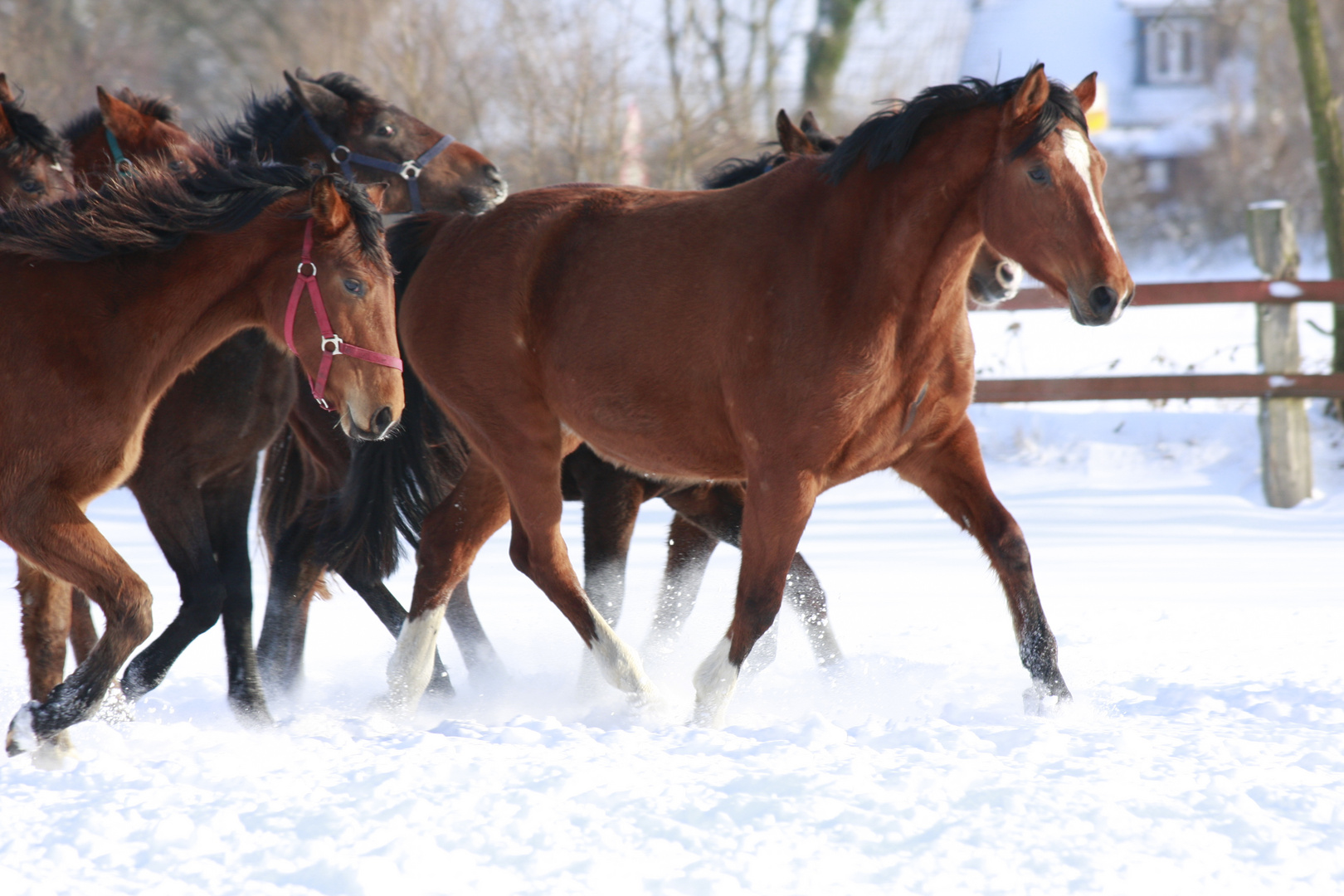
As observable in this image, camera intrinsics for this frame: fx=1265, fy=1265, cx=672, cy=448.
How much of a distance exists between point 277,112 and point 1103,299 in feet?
11.2

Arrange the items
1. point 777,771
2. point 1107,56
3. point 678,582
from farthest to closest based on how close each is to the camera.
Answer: point 1107,56 < point 678,582 < point 777,771

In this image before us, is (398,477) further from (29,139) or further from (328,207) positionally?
(29,139)

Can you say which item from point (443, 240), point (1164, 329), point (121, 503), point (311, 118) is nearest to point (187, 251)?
point (443, 240)

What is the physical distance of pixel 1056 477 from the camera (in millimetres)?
9211

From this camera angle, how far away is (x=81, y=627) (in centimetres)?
427

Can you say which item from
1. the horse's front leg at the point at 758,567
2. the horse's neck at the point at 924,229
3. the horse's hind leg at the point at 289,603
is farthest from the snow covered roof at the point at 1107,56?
the horse's front leg at the point at 758,567

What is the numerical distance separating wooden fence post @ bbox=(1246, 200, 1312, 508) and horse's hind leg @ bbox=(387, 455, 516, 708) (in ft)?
18.7

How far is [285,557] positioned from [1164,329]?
12649mm

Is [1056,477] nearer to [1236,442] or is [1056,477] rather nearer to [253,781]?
[1236,442]

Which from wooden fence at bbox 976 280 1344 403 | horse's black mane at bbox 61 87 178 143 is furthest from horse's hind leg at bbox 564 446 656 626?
wooden fence at bbox 976 280 1344 403

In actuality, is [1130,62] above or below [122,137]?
above

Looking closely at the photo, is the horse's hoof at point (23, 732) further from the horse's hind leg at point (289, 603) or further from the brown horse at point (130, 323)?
the horse's hind leg at point (289, 603)

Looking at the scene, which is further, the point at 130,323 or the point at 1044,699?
the point at 1044,699

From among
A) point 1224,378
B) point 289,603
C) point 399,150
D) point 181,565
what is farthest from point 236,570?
point 1224,378
